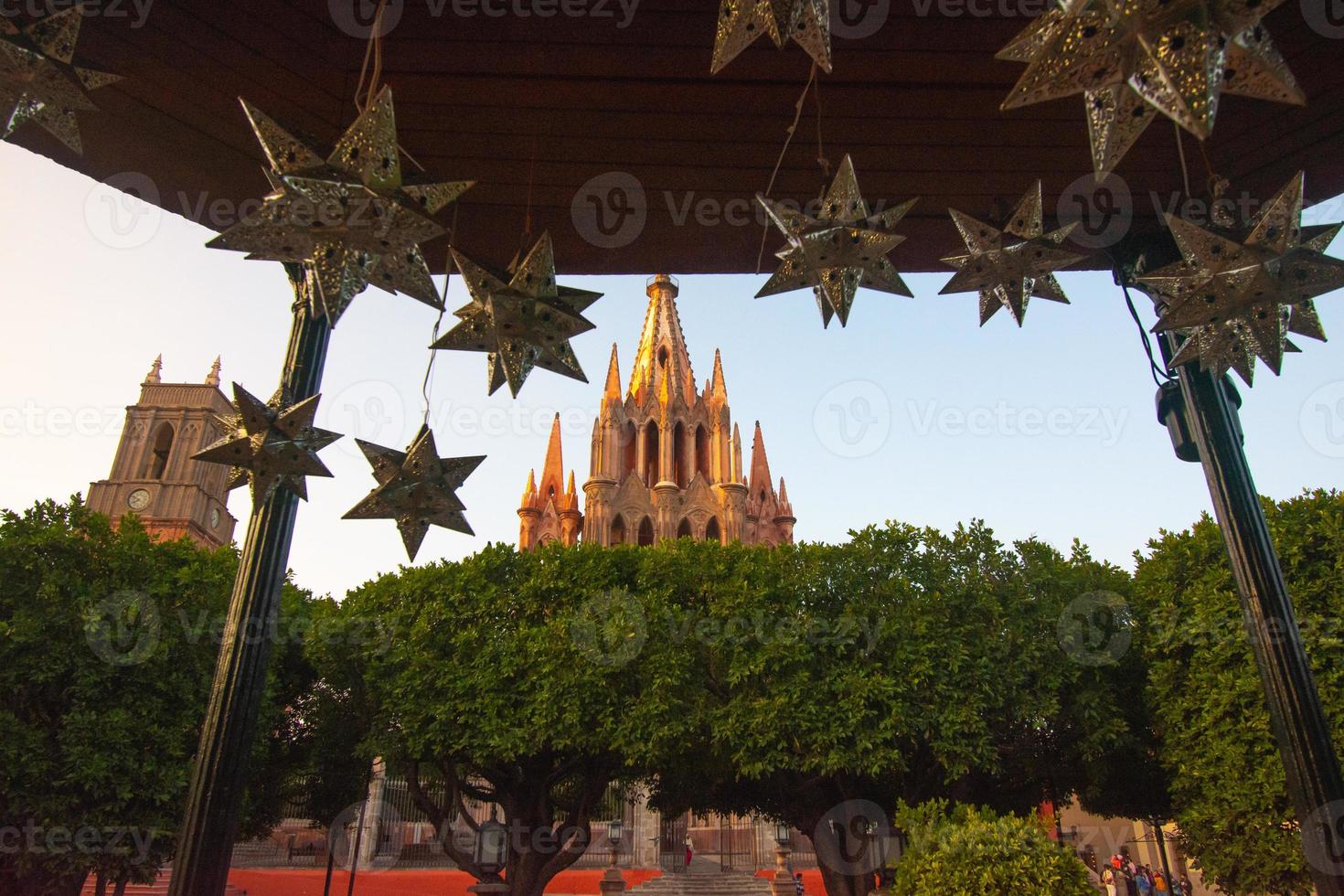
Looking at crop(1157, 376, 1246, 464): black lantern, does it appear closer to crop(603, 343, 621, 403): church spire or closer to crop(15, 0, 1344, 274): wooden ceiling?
crop(15, 0, 1344, 274): wooden ceiling

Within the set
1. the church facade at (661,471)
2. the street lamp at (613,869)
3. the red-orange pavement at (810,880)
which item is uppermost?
the church facade at (661,471)

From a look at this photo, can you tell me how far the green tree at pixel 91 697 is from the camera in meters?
14.0

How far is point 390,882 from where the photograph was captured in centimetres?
2908

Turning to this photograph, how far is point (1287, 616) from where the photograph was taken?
4.26 m

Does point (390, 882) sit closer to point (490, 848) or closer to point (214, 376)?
point (490, 848)

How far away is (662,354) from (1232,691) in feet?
120

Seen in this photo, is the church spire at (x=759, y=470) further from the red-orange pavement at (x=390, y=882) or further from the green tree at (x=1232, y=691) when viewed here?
the green tree at (x=1232, y=691)

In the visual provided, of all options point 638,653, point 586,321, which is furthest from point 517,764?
point 586,321

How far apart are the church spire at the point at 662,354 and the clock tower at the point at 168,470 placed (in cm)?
2409

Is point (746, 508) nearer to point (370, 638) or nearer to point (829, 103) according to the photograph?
point (370, 638)

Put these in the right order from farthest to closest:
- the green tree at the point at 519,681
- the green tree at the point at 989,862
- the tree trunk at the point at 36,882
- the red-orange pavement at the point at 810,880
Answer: the red-orange pavement at the point at 810,880 < the green tree at the point at 519,681 < the tree trunk at the point at 36,882 < the green tree at the point at 989,862

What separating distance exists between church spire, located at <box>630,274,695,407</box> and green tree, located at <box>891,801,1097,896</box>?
39076 millimetres

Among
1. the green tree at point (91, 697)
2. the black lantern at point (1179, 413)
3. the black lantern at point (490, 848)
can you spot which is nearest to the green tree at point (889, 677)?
the black lantern at point (490, 848)

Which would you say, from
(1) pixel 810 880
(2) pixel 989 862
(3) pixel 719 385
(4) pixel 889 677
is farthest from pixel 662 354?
(2) pixel 989 862
